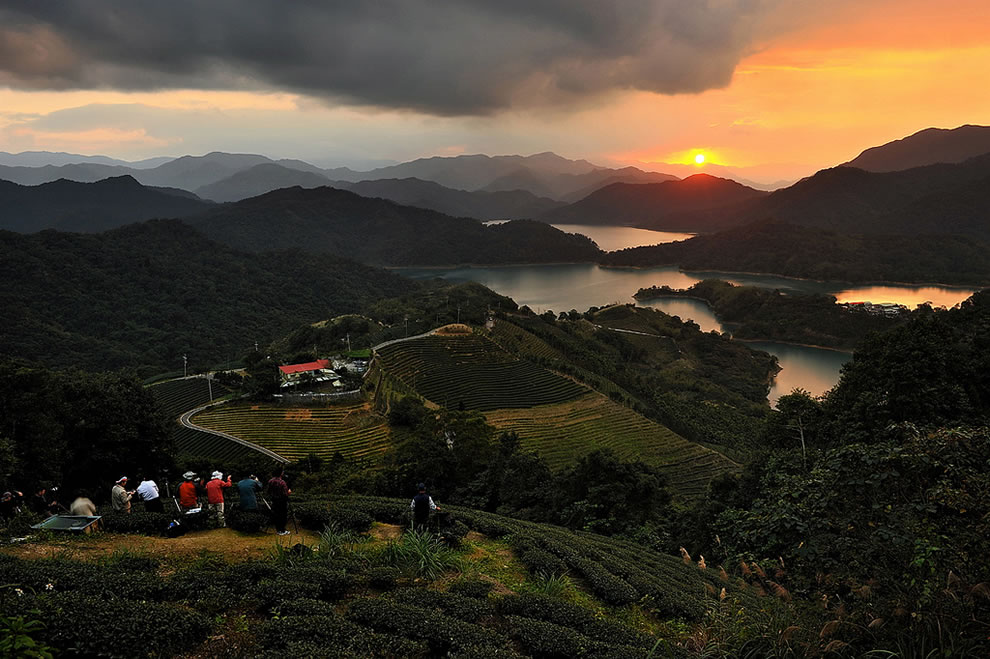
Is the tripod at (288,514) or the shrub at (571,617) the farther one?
the tripod at (288,514)

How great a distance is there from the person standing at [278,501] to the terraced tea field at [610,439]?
24.0m

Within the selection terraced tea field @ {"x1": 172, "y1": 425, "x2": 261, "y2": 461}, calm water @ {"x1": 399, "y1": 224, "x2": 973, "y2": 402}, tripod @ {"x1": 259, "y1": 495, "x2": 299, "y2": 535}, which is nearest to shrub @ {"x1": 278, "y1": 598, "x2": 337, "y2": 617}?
tripod @ {"x1": 259, "y1": 495, "x2": 299, "y2": 535}

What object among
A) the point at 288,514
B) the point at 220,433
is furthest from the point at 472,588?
the point at 220,433

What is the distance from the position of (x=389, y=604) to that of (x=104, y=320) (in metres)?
106

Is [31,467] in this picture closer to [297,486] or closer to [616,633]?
[297,486]

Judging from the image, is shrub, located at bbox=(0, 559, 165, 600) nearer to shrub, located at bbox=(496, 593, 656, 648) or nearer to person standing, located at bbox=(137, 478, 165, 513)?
person standing, located at bbox=(137, 478, 165, 513)

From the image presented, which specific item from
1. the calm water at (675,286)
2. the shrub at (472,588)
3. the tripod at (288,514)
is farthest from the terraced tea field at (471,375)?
the calm water at (675,286)

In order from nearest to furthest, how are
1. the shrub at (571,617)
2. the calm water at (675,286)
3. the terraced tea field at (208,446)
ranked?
the shrub at (571,617), the terraced tea field at (208,446), the calm water at (675,286)

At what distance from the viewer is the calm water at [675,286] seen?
74.9m

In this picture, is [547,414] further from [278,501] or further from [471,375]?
[278,501]

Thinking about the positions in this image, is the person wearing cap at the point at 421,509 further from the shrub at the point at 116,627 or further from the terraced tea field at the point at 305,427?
the terraced tea field at the point at 305,427

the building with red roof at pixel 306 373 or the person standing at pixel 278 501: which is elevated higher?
the person standing at pixel 278 501

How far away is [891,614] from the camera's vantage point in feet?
14.6

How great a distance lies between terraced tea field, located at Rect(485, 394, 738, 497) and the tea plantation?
938 inches
